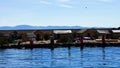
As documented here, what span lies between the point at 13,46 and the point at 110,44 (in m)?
20.0

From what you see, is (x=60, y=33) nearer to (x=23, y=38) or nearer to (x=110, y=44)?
(x=23, y=38)

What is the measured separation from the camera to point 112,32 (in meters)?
100

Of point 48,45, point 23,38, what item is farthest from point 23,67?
point 23,38

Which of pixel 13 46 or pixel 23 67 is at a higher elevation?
pixel 23 67

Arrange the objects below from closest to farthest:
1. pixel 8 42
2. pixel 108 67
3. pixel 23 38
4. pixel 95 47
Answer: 1. pixel 108 67
2. pixel 95 47
3. pixel 8 42
4. pixel 23 38

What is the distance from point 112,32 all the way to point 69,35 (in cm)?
1139

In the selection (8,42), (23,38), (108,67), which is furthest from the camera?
(23,38)

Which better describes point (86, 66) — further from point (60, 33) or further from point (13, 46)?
point (60, 33)

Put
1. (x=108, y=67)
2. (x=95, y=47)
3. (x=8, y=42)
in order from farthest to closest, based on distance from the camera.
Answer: (x=8, y=42) → (x=95, y=47) → (x=108, y=67)

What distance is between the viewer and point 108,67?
45719mm

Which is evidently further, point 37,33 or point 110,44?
point 37,33

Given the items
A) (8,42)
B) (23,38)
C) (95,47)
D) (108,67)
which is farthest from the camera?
(23,38)

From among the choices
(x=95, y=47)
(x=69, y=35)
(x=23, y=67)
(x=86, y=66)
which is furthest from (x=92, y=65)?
(x=69, y=35)

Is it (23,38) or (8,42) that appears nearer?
(8,42)
